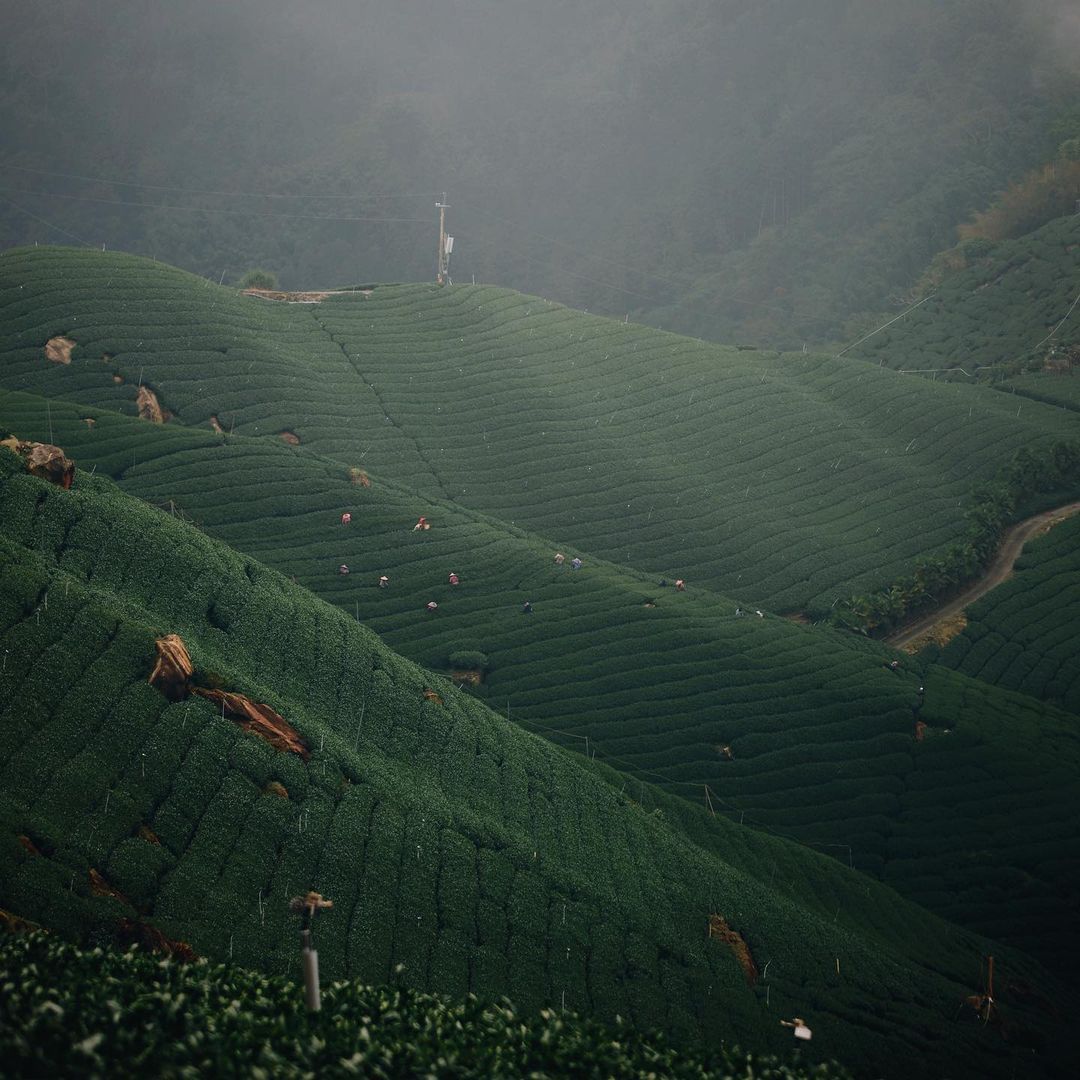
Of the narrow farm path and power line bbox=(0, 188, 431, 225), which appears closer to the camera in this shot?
the narrow farm path

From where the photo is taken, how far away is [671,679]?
1505 inches

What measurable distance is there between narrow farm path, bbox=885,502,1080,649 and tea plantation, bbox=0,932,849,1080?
27.2 meters

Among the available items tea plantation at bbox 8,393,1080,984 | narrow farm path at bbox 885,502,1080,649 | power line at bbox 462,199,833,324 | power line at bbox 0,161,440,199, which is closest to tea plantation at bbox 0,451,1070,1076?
tea plantation at bbox 8,393,1080,984

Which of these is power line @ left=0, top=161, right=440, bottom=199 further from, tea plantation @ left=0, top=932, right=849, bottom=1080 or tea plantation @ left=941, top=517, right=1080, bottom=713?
tea plantation @ left=0, top=932, right=849, bottom=1080

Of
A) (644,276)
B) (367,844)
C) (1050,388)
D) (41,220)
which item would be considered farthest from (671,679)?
(41,220)

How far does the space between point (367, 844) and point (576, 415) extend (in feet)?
113

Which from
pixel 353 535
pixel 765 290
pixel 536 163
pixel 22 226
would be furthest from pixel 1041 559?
pixel 22 226

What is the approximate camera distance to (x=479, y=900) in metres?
24.0

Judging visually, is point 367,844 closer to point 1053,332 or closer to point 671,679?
point 671,679

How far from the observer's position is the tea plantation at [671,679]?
33.9 metres

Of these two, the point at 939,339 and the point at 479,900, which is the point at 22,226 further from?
the point at 479,900

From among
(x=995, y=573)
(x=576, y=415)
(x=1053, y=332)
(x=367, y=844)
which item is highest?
(x=1053, y=332)

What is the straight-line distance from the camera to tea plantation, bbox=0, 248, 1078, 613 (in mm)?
48531

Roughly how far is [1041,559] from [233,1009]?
39.1 meters
